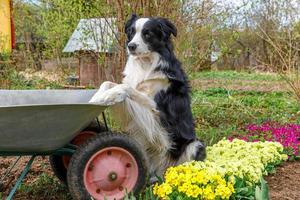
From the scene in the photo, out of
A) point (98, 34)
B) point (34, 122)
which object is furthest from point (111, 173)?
point (98, 34)

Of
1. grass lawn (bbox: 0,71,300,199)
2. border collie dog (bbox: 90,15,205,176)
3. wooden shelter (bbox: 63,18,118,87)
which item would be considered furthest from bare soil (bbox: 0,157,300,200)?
wooden shelter (bbox: 63,18,118,87)

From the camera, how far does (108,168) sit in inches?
109

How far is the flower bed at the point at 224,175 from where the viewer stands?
260cm

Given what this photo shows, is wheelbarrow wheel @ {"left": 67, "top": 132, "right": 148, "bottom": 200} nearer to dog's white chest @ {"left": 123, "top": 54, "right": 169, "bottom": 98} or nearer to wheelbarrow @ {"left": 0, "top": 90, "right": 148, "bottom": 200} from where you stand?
wheelbarrow @ {"left": 0, "top": 90, "right": 148, "bottom": 200}

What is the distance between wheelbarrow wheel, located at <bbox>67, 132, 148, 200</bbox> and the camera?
2641mm

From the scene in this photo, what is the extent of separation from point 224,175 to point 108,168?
0.77 meters

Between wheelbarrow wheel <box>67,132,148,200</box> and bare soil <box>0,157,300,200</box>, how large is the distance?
563 millimetres

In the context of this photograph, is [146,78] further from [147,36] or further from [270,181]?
[270,181]

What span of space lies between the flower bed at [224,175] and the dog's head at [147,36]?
34.5 inches

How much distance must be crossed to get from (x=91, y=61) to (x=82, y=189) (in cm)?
508

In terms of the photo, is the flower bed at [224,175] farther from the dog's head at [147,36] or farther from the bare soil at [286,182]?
the dog's head at [147,36]

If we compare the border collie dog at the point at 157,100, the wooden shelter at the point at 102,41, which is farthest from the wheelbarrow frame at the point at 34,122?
the wooden shelter at the point at 102,41

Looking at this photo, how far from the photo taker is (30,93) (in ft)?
11.3

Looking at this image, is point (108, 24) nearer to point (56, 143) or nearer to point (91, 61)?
point (91, 61)
